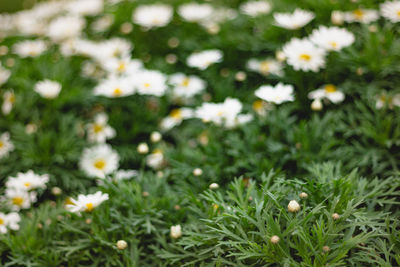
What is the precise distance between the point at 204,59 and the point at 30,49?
4.32 feet

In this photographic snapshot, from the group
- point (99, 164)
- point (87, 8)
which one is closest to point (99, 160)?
point (99, 164)

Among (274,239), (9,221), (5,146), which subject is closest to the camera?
(274,239)

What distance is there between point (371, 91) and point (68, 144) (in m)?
1.72

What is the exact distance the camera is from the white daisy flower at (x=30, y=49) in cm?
256

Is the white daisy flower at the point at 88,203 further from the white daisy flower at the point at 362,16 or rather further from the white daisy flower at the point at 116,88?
the white daisy flower at the point at 362,16

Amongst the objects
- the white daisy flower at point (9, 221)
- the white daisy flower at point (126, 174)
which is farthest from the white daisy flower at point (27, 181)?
the white daisy flower at point (126, 174)

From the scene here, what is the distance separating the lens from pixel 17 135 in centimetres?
203

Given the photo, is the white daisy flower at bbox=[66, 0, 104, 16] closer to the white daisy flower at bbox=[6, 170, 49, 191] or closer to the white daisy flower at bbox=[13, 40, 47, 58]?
the white daisy flower at bbox=[13, 40, 47, 58]

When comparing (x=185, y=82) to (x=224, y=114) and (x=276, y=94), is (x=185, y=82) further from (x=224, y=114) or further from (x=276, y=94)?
(x=276, y=94)

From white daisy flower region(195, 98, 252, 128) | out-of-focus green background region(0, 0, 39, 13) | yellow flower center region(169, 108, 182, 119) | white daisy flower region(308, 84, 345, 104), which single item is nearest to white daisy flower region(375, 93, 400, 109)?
white daisy flower region(308, 84, 345, 104)

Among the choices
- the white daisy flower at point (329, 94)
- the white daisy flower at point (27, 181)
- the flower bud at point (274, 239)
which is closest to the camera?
the flower bud at point (274, 239)

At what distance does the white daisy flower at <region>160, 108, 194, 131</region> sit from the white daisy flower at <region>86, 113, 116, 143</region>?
32 centimetres

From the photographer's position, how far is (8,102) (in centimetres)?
215

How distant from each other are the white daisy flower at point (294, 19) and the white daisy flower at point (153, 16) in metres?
0.84
